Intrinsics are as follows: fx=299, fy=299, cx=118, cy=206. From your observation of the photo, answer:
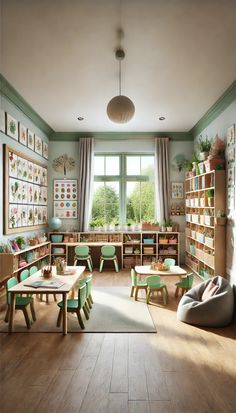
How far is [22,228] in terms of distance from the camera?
6.34m

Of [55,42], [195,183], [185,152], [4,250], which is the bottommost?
[4,250]

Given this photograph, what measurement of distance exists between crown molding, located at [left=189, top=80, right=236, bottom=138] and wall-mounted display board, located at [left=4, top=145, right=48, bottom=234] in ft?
13.7

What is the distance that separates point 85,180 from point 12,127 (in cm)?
297

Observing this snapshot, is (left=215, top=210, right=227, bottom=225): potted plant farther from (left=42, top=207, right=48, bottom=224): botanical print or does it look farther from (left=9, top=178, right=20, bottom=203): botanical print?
(left=42, top=207, right=48, bottom=224): botanical print

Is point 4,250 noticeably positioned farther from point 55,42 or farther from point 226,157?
point 226,157

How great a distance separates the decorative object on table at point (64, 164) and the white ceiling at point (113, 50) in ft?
6.99

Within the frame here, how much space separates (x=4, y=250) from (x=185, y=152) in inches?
223

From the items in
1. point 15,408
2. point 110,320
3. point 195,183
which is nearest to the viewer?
point 15,408

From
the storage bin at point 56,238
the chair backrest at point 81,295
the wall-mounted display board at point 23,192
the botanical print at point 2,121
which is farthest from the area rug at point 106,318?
the botanical print at point 2,121

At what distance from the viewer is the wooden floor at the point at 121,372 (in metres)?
2.51

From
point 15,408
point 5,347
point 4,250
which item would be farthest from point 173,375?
point 4,250

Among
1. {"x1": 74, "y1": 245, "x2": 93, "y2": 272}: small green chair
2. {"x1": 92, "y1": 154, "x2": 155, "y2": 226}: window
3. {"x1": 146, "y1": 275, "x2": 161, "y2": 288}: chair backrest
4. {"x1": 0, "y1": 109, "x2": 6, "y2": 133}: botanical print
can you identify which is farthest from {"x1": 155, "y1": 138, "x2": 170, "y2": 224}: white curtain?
{"x1": 0, "y1": 109, "x2": 6, "y2": 133}: botanical print

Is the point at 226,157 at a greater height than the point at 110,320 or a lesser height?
greater

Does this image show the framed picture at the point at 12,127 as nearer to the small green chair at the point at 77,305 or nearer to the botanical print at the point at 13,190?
the botanical print at the point at 13,190
